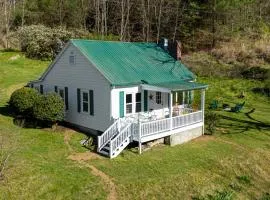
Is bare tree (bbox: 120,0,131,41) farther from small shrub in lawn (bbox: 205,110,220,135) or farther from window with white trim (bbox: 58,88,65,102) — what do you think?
small shrub in lawn (bbox: 205,110,220,135)

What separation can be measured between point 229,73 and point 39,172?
29634 mm

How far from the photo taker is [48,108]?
23344 mm

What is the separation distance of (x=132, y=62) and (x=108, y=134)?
18.6 feet

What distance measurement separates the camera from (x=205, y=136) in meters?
25.2

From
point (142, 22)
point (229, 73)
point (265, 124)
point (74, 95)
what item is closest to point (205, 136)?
point (265, 124)

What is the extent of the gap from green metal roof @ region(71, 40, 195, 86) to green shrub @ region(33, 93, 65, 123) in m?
3.37

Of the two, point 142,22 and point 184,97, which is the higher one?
point 142,22

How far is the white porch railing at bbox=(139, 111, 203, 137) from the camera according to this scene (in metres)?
21.0

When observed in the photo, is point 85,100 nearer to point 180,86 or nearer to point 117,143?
point 117,143

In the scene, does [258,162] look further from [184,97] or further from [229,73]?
[229,73]

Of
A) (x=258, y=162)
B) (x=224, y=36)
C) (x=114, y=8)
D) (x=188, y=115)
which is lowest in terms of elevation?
(x=258, y=162)

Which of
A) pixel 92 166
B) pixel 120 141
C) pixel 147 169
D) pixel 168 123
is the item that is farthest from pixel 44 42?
pixel 147 169

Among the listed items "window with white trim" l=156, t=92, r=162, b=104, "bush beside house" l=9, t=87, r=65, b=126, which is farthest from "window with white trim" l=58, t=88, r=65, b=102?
"window with white trim" l=156, t=92, r=162, b=104

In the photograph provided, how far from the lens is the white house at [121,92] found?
21.4 m
